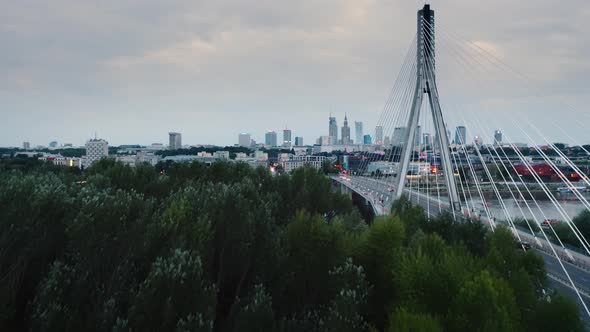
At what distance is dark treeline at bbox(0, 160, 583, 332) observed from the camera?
4.35m

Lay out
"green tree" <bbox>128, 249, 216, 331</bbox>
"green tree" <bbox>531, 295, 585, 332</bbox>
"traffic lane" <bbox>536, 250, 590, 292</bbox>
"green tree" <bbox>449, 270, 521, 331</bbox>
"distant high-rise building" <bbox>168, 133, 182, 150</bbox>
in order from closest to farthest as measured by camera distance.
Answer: "green tree" <bbox>128, 249, 216, 331</bbox>
"green tree" <bbox>449, 270, 521, 331</bbox>
"green tree" <bbox>531, 295, 585, 332</bbox>
"traffic lane" <bbox>536, 250, 590, 292</bbox>
"distant high-rise building" <bbox>168, 133, 182, 150</bbox>

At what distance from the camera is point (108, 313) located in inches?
163

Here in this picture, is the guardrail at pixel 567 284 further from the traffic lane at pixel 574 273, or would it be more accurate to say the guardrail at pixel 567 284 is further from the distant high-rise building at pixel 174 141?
the distant high-rise building at pixel 174 141

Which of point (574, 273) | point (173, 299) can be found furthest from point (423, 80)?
point (173, 299)

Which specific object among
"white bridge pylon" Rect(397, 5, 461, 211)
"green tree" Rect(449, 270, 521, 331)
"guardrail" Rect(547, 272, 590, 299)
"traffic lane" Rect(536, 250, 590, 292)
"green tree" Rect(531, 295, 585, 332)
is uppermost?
"white bridge pylon" Rect(397, 5, 461, 211)

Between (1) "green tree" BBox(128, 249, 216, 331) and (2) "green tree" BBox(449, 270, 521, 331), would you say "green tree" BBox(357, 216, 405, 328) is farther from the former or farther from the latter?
(1) "green tree" BBox(128, 249, 216, 331)

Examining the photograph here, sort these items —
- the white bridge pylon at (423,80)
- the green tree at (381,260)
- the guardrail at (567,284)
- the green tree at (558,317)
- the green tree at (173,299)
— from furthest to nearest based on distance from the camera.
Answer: the white bridge pylon at (423,80) → the guardrail at (567,284) → the green tree at (381,260) → the green tree at (558,317) → the green tree at (173,299)

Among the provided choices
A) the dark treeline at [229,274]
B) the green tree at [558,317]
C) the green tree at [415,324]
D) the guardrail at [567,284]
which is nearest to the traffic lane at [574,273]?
the guardrail at [567,284]

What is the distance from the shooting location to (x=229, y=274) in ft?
21.8

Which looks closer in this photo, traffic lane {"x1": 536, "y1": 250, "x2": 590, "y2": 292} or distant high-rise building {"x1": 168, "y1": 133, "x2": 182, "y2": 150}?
traffic lane {"x1": 536, "y1": 250, "x2": 590, "y2": 292}

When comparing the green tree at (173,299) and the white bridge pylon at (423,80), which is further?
the white bridge pylon at (423,80)

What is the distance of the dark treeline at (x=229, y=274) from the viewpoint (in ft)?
14.3

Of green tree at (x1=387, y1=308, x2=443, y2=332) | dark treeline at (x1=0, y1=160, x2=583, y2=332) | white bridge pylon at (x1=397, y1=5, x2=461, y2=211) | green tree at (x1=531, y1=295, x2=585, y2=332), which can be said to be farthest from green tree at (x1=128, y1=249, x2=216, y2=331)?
white bridge pylon at (x1=397, y1=5, x2=461, y2=211)

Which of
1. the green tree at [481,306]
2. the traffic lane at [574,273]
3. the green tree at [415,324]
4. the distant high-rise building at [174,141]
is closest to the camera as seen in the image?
the green tree at [415,324]
